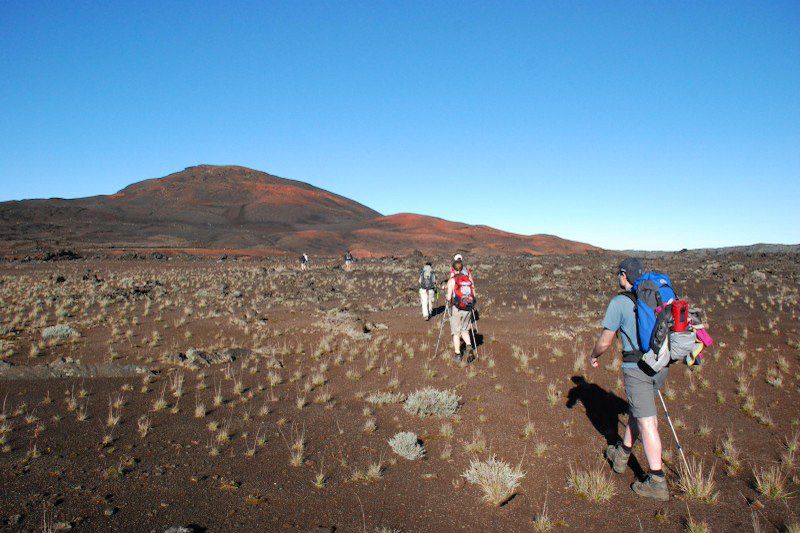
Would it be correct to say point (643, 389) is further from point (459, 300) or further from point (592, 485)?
point (459, 300)

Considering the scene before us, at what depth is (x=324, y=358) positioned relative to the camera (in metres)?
10.5

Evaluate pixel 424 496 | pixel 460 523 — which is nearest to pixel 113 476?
pixel 424 496

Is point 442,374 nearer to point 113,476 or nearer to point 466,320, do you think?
point 466,320

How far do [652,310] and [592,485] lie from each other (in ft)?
6.21

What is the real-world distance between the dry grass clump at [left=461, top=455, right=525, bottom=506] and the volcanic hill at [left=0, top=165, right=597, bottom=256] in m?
62.0

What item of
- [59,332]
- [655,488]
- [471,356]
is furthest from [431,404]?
[59,332]

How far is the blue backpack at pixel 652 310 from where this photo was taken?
416 cm

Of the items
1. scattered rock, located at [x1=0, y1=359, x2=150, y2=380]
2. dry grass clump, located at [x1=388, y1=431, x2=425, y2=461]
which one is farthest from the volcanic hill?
dry grass clump, located at [x1=388, y1=431, x2=425, y2=461]

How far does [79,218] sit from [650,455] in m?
94.2

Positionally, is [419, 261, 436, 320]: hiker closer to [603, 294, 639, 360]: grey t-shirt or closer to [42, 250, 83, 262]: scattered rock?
[603, 294, 639, 360]: grey t-shirt

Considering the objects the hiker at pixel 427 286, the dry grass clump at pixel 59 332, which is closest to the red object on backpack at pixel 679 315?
the hiker at pixel 427 286

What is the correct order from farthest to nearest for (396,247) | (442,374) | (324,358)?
(396,247) < (324,358) < (442,374)

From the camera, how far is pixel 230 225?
9025 cm

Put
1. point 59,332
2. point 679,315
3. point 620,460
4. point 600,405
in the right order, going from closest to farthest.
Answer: point 679,315
point 620,460
point 600,405
point 59,332
